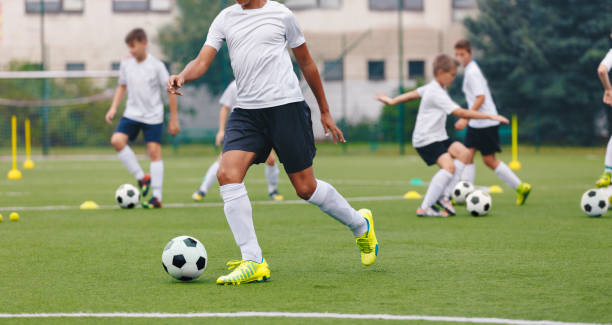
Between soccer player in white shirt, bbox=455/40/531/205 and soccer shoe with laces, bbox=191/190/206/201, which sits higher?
soccer player in white shirt, bbox=455/40/531/205

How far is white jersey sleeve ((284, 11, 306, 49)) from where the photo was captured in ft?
17.9

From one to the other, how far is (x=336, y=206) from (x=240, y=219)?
68 cm

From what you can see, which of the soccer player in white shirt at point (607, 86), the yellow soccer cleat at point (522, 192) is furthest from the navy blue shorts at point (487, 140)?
the soccer player in white shirt at point (607, 86)

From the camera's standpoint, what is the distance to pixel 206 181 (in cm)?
1166

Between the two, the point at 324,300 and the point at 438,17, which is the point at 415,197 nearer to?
the point at 324,300

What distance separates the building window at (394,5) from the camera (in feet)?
92.4

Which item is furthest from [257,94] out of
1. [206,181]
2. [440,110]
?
[206,181]

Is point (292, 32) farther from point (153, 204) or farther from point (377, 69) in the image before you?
point (377, 69)

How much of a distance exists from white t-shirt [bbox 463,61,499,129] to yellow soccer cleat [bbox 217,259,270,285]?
6159 millimetres

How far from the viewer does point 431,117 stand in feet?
30.6

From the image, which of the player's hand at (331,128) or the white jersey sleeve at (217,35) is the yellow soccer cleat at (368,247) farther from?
the white jersey sleeve at (217,35)

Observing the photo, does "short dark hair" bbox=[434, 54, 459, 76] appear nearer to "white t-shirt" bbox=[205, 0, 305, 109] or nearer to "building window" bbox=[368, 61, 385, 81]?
"white t-shirt" bbox=[205, 0, 305, 109]

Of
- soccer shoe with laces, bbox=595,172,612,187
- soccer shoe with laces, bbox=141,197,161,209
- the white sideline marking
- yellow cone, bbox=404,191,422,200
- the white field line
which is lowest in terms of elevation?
yellow cone, bbox=404,191,422,200

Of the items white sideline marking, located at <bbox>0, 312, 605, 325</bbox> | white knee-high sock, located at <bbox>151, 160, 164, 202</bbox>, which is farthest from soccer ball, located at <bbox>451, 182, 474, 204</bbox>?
white sideline marking, located at <bbox>0, 312, 605, 325</bbox>
